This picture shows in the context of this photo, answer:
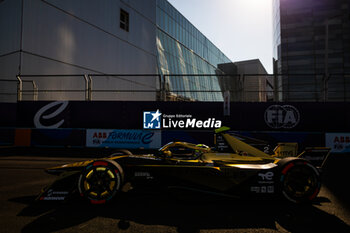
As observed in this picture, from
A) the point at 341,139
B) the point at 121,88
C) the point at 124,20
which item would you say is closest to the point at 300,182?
the point at 341,139

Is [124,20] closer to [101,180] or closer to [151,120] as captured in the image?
[151,120]

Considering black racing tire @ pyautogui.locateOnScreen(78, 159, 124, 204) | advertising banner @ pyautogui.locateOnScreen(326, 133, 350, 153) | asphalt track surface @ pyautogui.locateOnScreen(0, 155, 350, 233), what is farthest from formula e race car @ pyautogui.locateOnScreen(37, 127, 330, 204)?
advertising banner @ pyautogui.locateOnScreen(326, 133, 350, 153)

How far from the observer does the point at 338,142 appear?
31.7 feet

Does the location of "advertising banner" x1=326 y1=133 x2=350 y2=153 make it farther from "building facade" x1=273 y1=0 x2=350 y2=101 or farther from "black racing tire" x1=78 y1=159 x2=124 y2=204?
"building facade" x1=273 y1=0 x2=350 y2=101

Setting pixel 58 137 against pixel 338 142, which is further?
pixel 58 137

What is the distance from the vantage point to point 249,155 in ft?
13.9

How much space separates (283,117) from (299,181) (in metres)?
6.83

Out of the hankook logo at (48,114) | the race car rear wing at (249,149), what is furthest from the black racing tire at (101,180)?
the hankook logo at (48,114)

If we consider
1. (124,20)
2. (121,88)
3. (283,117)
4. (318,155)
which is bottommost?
(318,155)

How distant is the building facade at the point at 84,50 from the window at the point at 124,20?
9cm

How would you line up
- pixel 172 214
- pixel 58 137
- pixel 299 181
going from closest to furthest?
pixel 172 214
pixel 299 181
pixel 58 137

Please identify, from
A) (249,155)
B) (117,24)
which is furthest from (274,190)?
(117,24)

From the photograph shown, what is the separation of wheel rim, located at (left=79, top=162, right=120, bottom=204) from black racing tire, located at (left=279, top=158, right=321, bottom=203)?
2.74 meters

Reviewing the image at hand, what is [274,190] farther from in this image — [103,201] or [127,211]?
[103,201]
